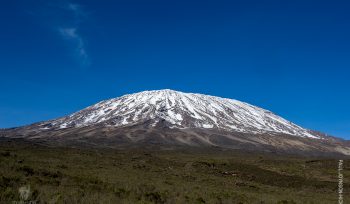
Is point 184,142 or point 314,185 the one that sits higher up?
point 184,142

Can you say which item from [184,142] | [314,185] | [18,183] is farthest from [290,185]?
[184,142]

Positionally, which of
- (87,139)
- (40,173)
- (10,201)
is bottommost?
(10,201)

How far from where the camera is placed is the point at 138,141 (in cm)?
17875

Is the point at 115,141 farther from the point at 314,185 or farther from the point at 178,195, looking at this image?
the point at 178,195

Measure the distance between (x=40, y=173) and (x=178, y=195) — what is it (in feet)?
26.4

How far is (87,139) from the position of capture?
178m

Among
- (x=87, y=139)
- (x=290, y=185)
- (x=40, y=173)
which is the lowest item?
(x=40, y=173)

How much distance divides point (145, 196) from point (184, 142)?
525 ft

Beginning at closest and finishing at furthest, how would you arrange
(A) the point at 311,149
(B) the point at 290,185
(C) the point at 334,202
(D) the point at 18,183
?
(D) the point at 18,183 < (C) the point at 334,202 < (B) the point at 290,185 < (A) the point at 311,149

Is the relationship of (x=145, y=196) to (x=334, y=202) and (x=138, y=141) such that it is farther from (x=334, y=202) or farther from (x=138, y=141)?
(x=138, y=141)

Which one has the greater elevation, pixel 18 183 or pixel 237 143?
pixel 237 143

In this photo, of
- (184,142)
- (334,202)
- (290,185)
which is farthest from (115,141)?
(334,202)

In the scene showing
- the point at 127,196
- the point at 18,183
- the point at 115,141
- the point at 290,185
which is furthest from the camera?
the point at 115,141

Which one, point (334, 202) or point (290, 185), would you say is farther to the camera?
point (290, 185)
